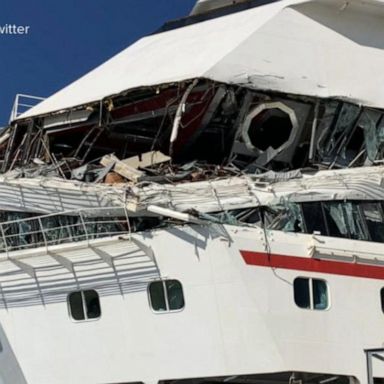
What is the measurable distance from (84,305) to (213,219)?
3214mm

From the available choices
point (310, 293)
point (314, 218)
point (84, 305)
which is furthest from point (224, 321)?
point (84, 305)

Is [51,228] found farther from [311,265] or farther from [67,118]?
[311,265]

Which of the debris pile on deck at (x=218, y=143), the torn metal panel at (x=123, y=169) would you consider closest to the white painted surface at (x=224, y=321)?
the debris pile on deck at (x=218, y=143)

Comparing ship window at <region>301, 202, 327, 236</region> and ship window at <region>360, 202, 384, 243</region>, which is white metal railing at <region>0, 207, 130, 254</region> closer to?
ship window at <region>301, 202, 327, 236</region>

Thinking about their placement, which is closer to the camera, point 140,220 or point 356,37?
point 140,220

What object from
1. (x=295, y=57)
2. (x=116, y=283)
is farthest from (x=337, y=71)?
(x=116, y=283)

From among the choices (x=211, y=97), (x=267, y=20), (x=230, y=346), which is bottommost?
(x=230, y=346)

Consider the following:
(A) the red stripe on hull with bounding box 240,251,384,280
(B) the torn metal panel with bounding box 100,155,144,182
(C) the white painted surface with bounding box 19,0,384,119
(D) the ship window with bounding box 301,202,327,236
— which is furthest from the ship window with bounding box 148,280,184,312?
(C) the white painted surface with bounding box 19,0,384,119

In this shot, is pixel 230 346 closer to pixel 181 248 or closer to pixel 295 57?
pixel 181 248

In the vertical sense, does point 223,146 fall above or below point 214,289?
above

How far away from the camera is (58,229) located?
661 inches

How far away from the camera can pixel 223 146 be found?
18969 mm

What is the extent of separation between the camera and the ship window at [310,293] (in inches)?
601

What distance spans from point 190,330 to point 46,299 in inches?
125
